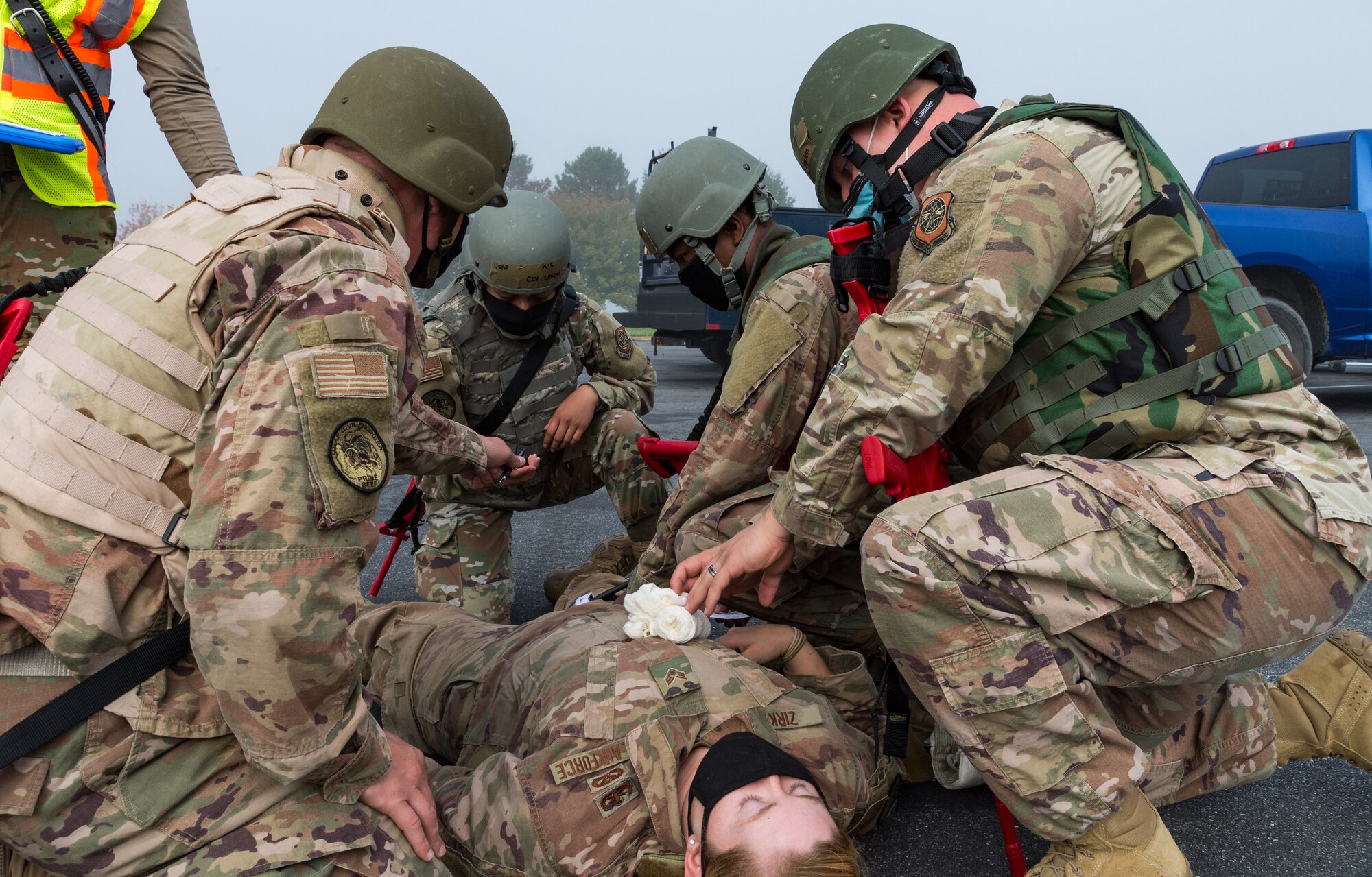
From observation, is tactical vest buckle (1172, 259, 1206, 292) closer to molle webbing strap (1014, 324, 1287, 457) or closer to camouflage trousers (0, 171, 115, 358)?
molle webbing strap (1014, 324, 1287, 457)

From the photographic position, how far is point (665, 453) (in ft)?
13.1

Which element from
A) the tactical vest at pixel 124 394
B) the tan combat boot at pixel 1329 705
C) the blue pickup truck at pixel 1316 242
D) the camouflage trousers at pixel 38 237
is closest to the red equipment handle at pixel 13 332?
the tactical vest at pixel 124 394

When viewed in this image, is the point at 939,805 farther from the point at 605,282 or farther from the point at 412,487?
the point at 605,282

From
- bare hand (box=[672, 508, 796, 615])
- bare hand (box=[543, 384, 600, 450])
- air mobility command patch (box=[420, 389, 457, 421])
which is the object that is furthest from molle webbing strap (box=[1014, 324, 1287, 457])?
air mobility command patch (box=[420, 389, 457, 421])

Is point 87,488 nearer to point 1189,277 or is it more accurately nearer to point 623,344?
point 1189,277

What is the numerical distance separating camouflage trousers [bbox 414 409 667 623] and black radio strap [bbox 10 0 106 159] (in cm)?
194

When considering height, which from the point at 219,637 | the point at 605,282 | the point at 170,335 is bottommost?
the point at 605,282

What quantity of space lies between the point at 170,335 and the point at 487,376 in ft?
8.91

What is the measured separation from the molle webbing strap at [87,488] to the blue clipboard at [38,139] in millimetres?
1337

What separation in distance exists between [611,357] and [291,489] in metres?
3.15

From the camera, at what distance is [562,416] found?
427 cm

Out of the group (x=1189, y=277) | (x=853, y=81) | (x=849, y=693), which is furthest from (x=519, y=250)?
(x=1189, y=277)

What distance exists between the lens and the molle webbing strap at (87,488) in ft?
5.21

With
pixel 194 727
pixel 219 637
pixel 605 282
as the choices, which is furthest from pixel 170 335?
pixel 605 282
